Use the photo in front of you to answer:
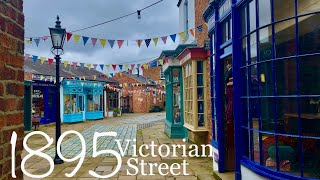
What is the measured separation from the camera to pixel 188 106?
11.2 m

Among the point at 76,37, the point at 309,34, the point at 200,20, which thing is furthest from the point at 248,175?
the point at 76,37

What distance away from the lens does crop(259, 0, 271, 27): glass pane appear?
11.8 ft

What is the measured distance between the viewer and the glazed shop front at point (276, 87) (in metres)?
3.14

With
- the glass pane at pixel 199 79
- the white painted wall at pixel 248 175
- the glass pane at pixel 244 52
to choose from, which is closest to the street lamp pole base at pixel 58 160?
the glass pane at pixel 199 79

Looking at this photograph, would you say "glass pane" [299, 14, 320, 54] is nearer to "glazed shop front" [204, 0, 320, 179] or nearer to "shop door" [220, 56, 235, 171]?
"glazed shop front" [204, 0, 320, 179]

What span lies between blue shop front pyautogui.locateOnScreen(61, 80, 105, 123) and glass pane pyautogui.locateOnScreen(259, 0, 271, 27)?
66.9 ft

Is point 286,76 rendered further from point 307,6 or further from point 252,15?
point 252,15

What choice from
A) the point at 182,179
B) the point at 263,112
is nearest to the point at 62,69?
the point at 182,179

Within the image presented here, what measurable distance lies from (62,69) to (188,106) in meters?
17.8

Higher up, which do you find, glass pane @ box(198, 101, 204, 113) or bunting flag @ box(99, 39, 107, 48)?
bunting flag @ box(99, 39, 107, 48)

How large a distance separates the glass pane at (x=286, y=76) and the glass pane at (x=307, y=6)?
1.64 ft

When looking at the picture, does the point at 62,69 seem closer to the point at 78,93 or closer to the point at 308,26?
the point at 78,93

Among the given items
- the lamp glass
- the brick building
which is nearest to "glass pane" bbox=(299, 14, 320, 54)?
the lamp glass

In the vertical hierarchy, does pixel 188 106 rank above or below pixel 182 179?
above
